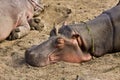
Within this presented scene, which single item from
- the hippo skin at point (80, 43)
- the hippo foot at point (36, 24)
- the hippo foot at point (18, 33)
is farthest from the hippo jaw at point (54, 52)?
the hippo foot at point (36, 24)

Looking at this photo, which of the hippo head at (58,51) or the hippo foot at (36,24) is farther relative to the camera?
the hippo foot at (36,24)

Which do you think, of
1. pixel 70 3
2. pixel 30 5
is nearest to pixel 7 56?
pixel 30 5

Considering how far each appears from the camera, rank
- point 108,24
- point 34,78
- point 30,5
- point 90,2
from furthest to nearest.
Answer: point 90,2, point 30,5, point 108,24, point 34,78

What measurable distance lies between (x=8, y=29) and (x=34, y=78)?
6.16ft

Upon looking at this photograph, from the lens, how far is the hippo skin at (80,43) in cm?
497

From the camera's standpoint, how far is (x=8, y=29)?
6348 mm

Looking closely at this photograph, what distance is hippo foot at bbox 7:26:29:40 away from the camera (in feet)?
20.4

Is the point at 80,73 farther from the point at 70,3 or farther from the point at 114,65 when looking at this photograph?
the point at 70,3

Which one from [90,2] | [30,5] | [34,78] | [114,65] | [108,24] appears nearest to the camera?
[34,78]

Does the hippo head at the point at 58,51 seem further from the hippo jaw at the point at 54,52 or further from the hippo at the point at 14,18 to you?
the hippo at the point at 14,18

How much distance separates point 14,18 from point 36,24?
1.23ft

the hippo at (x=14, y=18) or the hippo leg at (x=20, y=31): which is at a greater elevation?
the hippo at (x=14, y=18)

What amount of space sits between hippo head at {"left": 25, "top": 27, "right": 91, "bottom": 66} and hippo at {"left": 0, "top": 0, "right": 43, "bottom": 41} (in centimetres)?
129

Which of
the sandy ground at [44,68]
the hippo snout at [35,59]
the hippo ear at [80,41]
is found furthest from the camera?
the hippo ear at [80,41]
